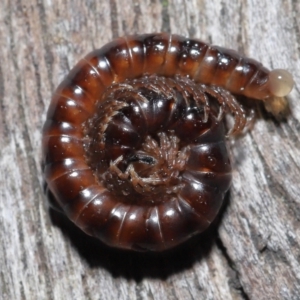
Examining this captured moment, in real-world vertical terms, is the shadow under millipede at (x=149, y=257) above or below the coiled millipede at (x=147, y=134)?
→ below

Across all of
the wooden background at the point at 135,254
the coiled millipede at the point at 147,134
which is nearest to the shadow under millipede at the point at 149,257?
the wooden background at the point at 135,254

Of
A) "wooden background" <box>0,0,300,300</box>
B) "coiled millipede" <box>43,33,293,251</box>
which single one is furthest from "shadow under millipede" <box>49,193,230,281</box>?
"coiled millipede" <box>43,33,293,251</box>

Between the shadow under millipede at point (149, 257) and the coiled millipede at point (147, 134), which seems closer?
the coiled millipede at point (147, 134)

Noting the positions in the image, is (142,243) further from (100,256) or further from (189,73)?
(189,73)

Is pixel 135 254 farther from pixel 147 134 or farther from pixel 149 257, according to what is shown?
pixel 147 134

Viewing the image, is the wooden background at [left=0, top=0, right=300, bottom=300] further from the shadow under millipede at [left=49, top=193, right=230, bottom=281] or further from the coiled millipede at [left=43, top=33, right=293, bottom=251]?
the coiled millipede at [left=43, top=33, right=293, bottom=251]

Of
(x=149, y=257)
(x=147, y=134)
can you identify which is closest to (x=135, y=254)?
(x=149, y=257)

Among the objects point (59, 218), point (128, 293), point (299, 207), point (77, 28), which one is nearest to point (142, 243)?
point (128, 293)

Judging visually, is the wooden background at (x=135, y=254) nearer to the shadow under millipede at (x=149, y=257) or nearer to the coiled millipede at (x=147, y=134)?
the shadow under millipede at (x=149, y=257)
